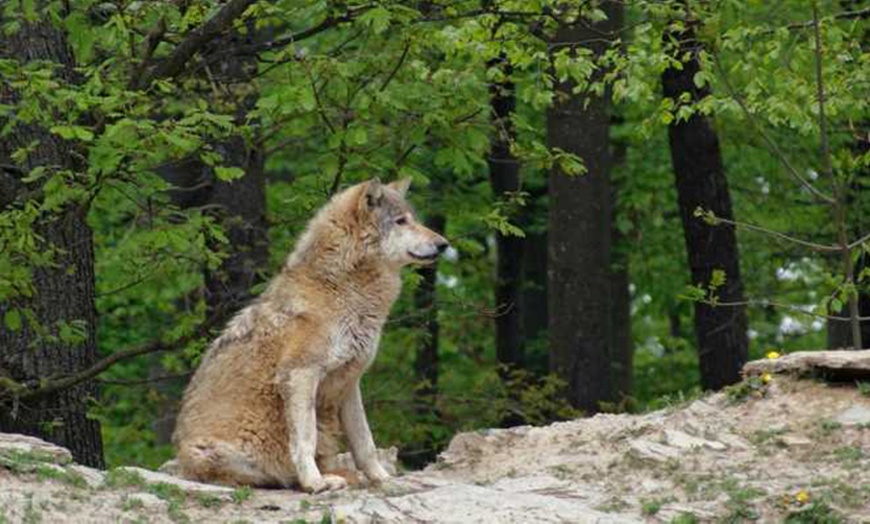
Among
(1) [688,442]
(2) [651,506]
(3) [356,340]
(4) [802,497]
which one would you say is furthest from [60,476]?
(4) [802,497]

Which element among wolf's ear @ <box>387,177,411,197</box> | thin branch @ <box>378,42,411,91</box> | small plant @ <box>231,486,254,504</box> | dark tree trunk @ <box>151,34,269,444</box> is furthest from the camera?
dark tree trunk @ <box>151,34,269,444</box>

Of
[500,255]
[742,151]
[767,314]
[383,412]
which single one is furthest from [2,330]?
[767,314]

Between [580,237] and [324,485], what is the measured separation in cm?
898

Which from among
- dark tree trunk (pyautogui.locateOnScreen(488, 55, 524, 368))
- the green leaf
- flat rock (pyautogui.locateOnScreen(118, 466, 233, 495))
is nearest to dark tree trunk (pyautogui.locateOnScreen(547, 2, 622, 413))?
dark tree trunk (pyautogui.locateOnScreen(488, 55, 524, 368))

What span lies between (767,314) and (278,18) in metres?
16.0

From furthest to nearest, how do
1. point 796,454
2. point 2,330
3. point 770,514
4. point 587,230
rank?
point 587,230 < point 2,330 < point 796,454 < point 770,514

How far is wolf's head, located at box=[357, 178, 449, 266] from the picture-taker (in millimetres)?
11586

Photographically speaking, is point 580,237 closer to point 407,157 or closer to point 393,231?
point 407,157

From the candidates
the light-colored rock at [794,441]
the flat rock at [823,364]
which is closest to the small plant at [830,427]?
the light-colored rock at [794,441]

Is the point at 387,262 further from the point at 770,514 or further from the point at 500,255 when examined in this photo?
the point at 500,255

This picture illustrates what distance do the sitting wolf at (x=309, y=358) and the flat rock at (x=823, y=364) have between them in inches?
91.7

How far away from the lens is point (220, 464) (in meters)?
11.0

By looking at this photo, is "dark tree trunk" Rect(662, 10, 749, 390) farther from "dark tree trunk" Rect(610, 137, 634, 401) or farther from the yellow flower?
the yellow flower

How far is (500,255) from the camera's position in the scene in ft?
77.2
